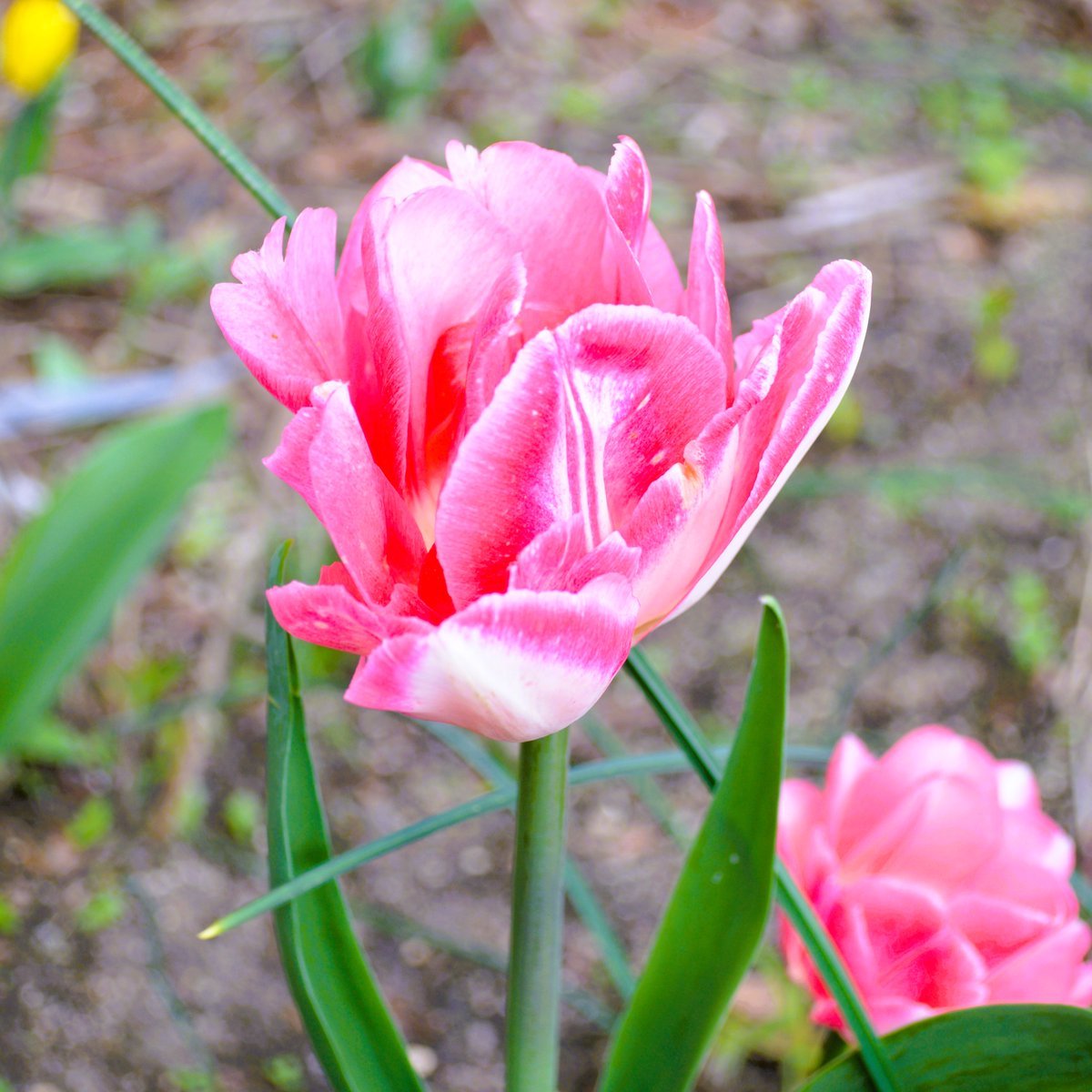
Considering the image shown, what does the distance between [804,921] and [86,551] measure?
23.4 inches

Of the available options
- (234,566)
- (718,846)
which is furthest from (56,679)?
(718,846)

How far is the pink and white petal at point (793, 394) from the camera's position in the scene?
26 centimetres

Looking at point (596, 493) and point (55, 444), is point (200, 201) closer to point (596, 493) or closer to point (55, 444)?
point (55, 444)

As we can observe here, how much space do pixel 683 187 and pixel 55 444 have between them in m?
0.89

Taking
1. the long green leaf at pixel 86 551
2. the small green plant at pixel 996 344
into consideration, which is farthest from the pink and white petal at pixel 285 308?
the small green plant at pixel 996 344

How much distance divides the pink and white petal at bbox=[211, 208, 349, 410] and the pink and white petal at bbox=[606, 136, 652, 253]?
0.23ft

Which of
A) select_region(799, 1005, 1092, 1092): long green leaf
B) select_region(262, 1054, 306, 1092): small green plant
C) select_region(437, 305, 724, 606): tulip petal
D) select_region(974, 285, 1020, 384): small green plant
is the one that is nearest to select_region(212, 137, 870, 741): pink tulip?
select_region(437, 305, 724, 606): tulip petal

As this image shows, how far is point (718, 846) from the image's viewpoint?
0.33 m

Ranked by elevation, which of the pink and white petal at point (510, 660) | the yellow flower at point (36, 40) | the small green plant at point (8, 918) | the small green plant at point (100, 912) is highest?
the pink and white petal at point (510, 660)

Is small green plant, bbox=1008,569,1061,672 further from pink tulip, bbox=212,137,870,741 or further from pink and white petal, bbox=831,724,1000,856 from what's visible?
pink tulip, bbox=212,137,870,741

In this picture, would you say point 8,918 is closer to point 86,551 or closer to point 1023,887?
point 86,551

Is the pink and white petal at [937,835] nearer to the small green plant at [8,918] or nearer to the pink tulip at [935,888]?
the pink tulip at [935,888]

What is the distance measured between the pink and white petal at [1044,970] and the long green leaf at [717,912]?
0.39ft

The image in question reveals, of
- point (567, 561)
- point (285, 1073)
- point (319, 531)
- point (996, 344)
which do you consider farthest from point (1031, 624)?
point (567, 561)
